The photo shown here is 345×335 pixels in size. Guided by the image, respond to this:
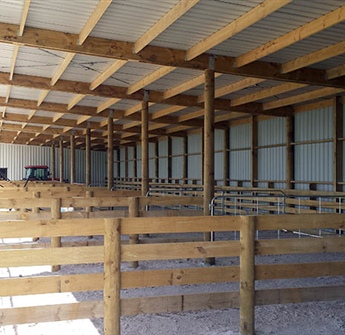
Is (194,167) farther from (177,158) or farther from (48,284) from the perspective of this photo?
(48,284)

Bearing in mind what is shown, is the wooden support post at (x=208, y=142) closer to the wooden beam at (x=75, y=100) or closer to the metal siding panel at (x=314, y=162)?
A: the metal siding panel at (x=314, y=162)

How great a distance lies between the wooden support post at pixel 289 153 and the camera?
53.0 ft

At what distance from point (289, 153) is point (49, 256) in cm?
1303

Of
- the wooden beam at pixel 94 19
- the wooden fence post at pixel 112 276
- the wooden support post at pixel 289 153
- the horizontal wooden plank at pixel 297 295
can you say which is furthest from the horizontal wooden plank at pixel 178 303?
the wooden support post at pixel 289 153

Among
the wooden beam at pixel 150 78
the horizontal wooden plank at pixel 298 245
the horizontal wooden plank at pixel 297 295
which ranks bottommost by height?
the horizontal wooden plank at pixel 297 295

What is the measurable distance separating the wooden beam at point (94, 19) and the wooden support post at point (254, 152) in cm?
1039

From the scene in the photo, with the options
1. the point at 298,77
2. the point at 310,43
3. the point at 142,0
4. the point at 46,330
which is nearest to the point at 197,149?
the point at 298,77

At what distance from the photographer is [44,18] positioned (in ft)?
27.6

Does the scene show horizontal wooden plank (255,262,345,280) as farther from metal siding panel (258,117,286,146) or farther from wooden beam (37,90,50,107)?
wooden beam (37,90,50,107)

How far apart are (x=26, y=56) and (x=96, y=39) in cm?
285

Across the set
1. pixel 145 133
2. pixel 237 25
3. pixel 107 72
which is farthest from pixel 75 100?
pixel 237 25

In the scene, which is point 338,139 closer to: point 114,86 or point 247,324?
point 114,86

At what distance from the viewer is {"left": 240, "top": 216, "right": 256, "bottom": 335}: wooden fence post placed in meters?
4.87

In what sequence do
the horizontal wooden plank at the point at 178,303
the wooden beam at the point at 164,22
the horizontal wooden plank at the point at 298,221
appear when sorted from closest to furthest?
the horizontal wooden plank at the point at 178,303 < the horizontal wooden plank at the point at 298,221 < the wooden beam at the point at 164,22
